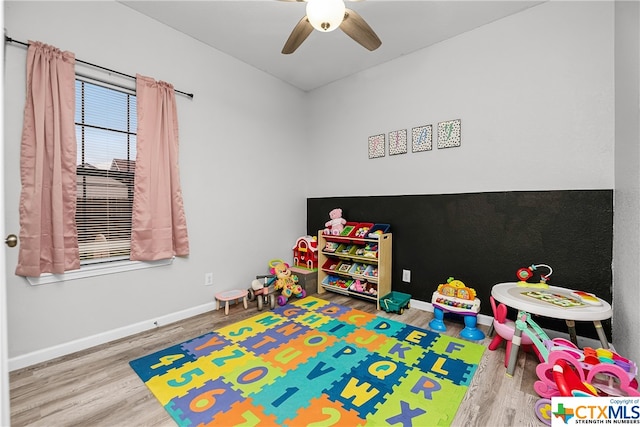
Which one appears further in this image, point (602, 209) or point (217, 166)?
point (217, 166)

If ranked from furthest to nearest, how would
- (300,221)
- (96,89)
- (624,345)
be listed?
(300,221) → (96,89) → (624,345)

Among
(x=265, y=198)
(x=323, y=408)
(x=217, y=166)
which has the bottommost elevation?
(x=323, y=408)

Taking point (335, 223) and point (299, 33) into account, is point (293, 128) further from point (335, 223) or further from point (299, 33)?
point (299, 33)

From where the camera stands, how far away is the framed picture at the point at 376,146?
3.31 m

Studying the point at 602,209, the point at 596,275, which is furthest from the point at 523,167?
the point at 596,275

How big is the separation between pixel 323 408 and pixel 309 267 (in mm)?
2168

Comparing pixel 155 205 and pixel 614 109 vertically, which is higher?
pixel 614 109

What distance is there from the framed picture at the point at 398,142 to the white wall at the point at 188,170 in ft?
4.50

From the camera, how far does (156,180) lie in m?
2.50

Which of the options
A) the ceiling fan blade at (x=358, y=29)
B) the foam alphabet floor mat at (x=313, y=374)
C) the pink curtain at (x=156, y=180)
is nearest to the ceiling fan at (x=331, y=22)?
the ceiling fan blade at (x=358, y=29)

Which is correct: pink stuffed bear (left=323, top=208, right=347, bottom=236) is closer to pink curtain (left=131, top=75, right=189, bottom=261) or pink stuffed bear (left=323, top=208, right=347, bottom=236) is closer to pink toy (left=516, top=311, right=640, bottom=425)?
pink curtain (left=131, top=75, right=189, bottom=261)

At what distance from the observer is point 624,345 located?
181cm

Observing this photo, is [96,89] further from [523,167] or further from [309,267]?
[523,167]

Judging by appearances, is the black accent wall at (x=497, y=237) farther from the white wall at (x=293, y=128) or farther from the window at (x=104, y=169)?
the window at (x=104, y=169)
